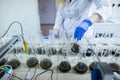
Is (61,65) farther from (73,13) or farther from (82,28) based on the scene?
(73,13)

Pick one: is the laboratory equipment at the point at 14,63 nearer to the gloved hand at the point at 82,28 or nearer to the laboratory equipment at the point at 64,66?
the laboratory equipment at the point at 64,66

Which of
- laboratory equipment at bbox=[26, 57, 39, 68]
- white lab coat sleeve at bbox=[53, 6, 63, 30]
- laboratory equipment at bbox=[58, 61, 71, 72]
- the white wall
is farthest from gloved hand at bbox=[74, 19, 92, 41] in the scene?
the white wall

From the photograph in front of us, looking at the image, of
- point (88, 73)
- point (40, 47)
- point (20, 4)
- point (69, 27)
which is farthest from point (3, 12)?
point (88, 73)

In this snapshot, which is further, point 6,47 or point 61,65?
point 61,65

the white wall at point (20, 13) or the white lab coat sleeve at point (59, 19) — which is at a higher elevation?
the white wall at point (20, 13)

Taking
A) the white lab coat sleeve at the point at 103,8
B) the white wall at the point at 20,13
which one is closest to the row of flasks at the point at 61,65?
the white lab coat sleeve at the point at 103,8

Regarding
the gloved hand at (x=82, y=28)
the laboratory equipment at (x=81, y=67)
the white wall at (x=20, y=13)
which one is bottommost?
the laboratory equipment at (x=81, y=67)

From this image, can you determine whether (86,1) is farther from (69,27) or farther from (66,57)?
(66,57)

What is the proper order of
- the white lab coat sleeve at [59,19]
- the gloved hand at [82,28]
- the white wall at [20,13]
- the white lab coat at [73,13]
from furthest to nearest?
the white wall at [20,13] < the white lab coat sleeve at [59,19] < the white lab coat at [73,13] < the gloved hand at [82,28]

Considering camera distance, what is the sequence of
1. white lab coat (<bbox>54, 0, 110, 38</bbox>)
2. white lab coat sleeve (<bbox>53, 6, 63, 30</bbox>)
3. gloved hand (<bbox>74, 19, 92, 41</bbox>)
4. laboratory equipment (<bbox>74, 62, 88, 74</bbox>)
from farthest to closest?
white lab coat sleeve (<bbox>53, 6, 63, 30</bbox>) < white lab coat (<bbox>54, 0, 110, 38</bbox>) < gloved hand (<bbox>74, 19, 92, 41</bbox>) < laboratory equipment (<bbox>74, 62, 88, 74</bbox>)

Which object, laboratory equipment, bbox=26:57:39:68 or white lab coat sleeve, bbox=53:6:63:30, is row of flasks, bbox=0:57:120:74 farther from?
white lab coat sleeve, bbox=53:6:63:30

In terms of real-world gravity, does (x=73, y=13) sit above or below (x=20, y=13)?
below

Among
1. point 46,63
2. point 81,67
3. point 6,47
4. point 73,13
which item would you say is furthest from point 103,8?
point 6,47

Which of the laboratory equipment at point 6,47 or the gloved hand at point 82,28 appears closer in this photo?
the laboratory equipment at point 6,47
